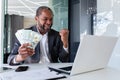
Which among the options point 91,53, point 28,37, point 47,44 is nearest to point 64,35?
point 47,44

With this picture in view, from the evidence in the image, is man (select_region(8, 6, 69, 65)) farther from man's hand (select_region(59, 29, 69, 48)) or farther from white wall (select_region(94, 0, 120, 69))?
white wall (select_region(94, 0, 120, 69))

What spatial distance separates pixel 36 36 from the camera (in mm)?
1601

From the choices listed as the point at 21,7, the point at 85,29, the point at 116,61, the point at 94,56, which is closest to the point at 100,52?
the point at 94,56

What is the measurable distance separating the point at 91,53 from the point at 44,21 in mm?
872

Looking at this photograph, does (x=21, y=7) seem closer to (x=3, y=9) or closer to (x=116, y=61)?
(x=3, y=9)

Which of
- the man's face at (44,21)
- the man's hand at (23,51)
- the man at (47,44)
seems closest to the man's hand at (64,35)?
the man at (47,44)

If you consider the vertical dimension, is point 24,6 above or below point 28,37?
above

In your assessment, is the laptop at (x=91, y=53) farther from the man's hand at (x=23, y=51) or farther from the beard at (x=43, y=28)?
the beard at (x=43, y=28)

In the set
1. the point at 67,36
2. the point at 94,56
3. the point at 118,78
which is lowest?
the point at 118,78

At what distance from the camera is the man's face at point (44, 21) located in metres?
1.76

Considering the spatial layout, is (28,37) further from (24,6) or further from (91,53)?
(91,53)

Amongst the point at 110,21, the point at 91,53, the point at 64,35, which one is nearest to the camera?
the point at 91,53

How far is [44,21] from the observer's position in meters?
1.77

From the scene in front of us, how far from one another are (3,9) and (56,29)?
0.58m
